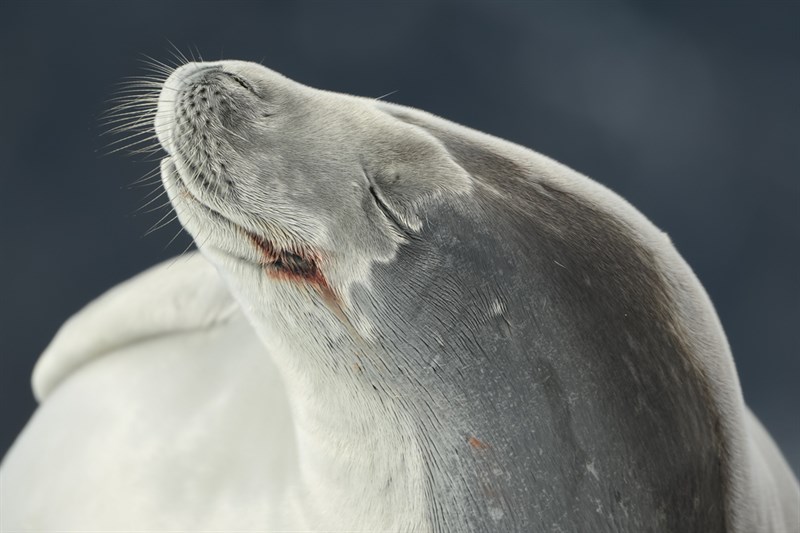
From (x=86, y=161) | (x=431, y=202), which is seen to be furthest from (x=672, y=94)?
(x=431, y=202)

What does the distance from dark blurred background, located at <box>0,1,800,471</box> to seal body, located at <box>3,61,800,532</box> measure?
5.68 ft

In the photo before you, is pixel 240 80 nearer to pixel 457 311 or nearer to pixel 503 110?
pixel 457 311

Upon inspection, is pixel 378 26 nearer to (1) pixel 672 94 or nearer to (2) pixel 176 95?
Result: (1) pixel 672 94

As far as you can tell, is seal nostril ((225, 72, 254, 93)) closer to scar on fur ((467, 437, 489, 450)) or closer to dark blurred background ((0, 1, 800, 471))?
scar on fur ((467, 437, 489, 450))

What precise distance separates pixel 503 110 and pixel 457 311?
79.4 inches

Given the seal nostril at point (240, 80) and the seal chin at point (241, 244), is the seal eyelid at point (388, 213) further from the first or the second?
the seal nostril at point (240, 80)

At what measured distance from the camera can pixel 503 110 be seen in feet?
11.2

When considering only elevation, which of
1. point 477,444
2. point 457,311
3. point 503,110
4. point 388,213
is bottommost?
point 503,110

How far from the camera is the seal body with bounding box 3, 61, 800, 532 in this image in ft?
4.96

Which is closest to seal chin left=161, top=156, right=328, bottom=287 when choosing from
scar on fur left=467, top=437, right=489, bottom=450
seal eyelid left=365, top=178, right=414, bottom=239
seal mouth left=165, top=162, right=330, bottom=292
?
seal mouth left=165, top=162, right=330, bottom=292

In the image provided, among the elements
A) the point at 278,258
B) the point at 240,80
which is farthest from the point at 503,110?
the point at 278,258

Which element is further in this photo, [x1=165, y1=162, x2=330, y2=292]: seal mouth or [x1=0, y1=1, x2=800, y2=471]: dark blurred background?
[x1=0, y1=1, x2=800, y2=471]: dark blurred background

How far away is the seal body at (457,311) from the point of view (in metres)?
1.51

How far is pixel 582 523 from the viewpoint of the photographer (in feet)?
5.09
